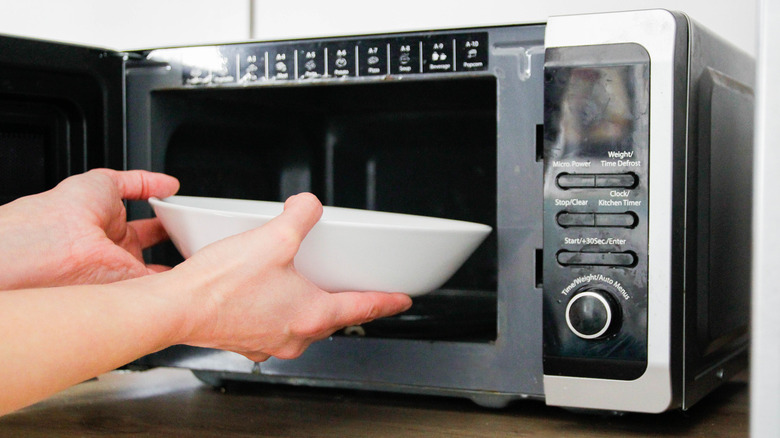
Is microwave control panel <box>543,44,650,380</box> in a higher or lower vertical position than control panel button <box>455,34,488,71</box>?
lower

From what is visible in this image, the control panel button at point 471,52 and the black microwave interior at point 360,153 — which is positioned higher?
the control panel button at point 471,52

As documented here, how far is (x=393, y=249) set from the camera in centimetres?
59

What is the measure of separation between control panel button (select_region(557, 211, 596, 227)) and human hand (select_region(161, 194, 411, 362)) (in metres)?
0.15

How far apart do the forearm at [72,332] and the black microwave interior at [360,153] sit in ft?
1.01

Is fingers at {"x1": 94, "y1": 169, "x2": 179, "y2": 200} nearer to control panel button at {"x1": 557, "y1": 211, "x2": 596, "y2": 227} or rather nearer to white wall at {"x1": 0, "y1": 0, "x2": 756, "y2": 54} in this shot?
control panel button at {"x1": 557, "y1": 211, "x2": 596, "y2": 227}

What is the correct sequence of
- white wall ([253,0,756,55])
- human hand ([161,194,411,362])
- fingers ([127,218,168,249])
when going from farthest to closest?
white wall ([253,0,756,55]), fingers ([127,218,168,249]), human hand ([161,194,411,362])

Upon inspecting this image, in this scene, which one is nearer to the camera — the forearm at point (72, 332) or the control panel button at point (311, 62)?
the forearm at point (72, 332)

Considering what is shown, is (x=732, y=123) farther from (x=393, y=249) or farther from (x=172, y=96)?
(x=172, y=96)

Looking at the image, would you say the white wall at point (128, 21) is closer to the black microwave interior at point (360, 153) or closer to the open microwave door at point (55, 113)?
the black microwave interior at point (360, 153)

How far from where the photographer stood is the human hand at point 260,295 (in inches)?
21.1

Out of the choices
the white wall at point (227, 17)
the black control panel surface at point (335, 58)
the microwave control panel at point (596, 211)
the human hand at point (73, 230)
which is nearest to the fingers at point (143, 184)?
the human hand at point (73, 230)

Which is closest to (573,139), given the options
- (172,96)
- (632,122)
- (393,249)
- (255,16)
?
(632,122)

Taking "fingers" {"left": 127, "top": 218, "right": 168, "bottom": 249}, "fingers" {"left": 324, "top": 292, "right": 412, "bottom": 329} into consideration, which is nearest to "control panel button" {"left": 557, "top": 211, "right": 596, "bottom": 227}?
"fingers" {"left": 324, "top": 292, "right": 412, "bottom": 329}

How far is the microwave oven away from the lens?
0.59 m
